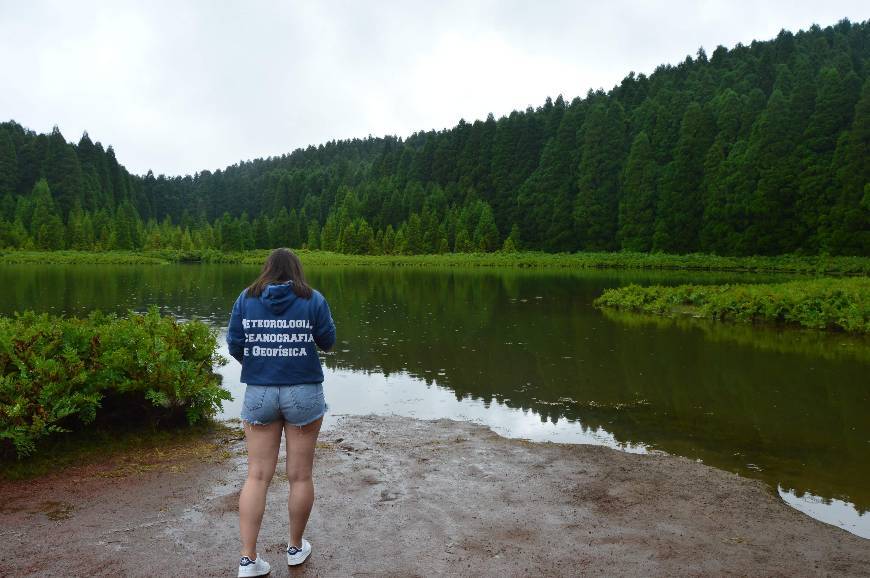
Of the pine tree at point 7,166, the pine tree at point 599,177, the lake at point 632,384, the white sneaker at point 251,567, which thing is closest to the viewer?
the white sneaker at point 251,567

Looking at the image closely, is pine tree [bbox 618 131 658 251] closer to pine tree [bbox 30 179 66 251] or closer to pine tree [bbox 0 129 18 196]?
pine tree [bbox 30 179 66 251]

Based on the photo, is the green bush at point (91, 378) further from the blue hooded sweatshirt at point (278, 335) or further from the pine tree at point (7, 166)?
the pine tree at point (7, 166)

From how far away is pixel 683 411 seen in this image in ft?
33.2

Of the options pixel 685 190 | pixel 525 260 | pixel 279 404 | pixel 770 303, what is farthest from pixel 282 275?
pixel 685 190

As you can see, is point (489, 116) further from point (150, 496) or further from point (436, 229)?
point (150, 496)

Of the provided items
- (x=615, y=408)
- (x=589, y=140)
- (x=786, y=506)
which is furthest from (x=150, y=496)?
(x=589, y=140)

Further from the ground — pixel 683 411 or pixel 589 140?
pixel 589 140

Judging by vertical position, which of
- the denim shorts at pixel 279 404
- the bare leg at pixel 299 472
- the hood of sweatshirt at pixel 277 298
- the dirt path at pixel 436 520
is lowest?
the dirt path at pixel 436 520

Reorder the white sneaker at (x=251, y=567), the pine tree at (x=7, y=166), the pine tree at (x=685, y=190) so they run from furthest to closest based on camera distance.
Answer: the pine tree at (x=7, y=166) < the pine tree at (x=685, y=190) < the white sneaker at (x=251, y=567)

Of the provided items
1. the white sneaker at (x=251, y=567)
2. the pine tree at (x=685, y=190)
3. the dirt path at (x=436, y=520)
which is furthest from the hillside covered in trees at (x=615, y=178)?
the white sneaker at (x=251, y=567)

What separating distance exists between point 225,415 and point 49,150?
12330 centimetres

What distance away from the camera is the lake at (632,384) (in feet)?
26.1

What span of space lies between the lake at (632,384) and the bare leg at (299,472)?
180 inches

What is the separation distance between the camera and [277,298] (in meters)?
4.38
